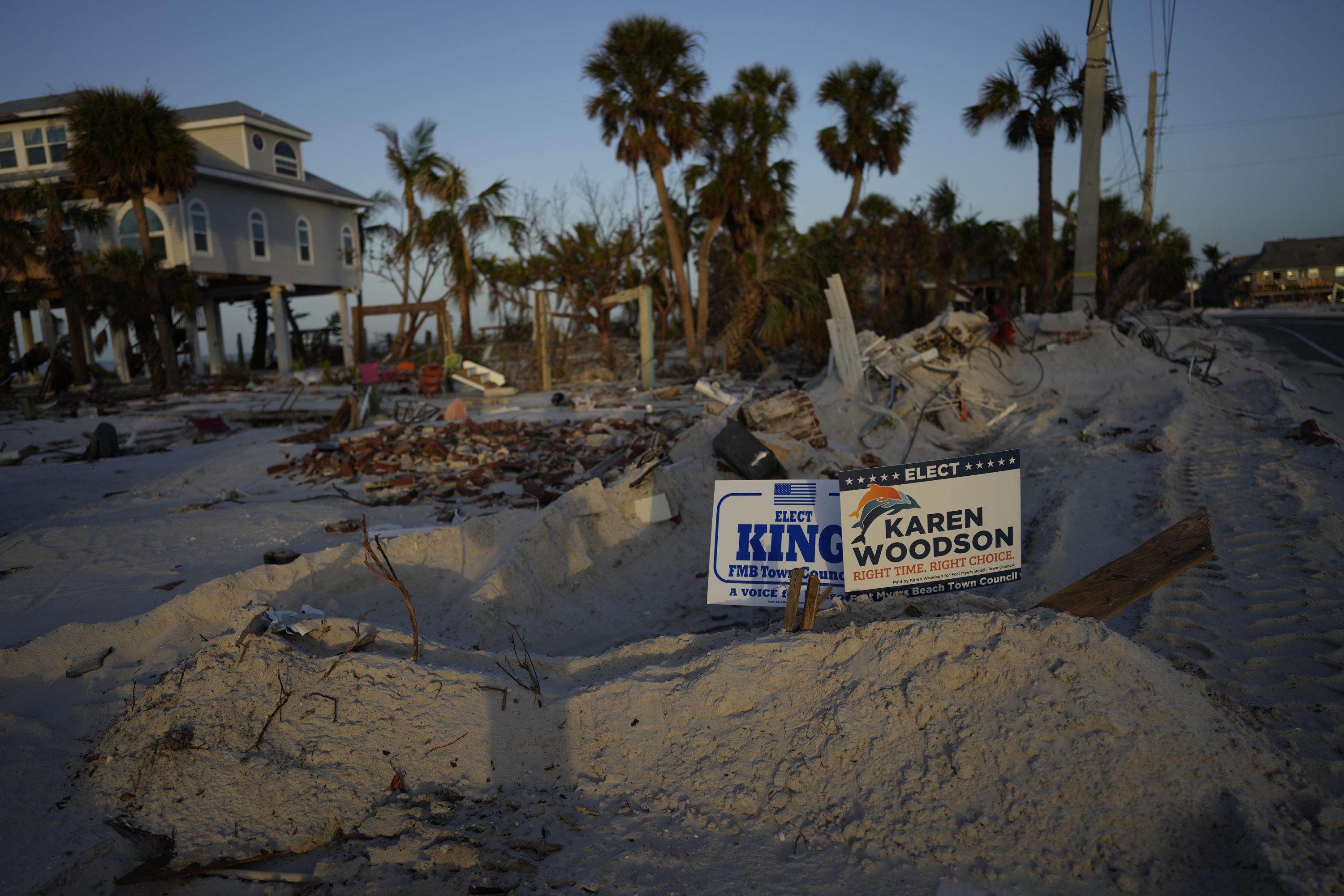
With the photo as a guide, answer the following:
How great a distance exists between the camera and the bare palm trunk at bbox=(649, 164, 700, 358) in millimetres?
24156

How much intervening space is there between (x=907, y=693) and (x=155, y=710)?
325 cm

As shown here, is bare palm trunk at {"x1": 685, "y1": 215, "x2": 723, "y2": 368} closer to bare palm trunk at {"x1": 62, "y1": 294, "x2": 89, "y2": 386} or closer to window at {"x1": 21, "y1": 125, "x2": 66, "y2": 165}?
bare palm trunk at {"x1": 62, "y1": 294, "x2": 89, "y2": 386}

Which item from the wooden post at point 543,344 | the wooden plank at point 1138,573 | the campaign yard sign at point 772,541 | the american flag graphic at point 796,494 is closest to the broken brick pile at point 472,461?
the campaign yard sign at point 772,541

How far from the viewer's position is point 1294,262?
201ft

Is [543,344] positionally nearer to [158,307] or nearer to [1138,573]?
[158,307]

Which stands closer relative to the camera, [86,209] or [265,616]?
[265,616]

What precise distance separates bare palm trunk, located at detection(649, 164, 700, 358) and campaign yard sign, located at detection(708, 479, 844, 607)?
19.8 m

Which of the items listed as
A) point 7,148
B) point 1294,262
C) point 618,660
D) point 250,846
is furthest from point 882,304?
point 1294,262

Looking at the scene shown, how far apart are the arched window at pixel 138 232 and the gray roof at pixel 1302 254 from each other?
3022 inches

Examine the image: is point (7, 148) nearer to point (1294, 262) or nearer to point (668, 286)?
point (668, 286)

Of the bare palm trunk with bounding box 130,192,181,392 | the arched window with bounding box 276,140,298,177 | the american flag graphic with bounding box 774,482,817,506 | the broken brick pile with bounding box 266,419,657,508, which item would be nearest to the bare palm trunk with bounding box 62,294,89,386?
the bare palm trunk with bounding box 130,192,181,392

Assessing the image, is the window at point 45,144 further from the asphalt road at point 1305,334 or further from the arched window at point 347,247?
the asphalt road at point 1305,334

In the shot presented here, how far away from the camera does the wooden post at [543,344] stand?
2031cm

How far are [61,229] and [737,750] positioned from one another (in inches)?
1137
